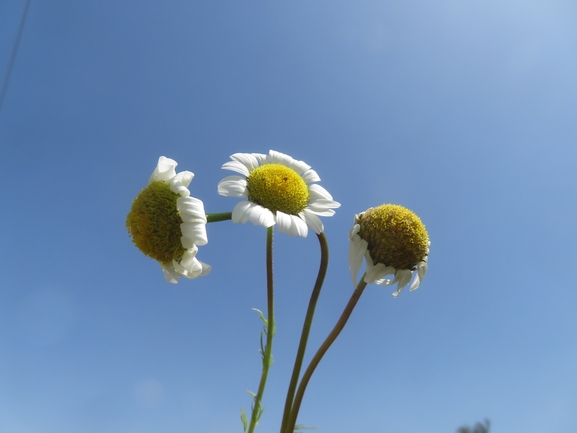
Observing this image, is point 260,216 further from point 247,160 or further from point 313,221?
point 247,160

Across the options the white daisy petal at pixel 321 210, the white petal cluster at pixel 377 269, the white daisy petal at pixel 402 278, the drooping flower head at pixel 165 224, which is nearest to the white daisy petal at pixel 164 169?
the drooping flower head at pixel 165 224

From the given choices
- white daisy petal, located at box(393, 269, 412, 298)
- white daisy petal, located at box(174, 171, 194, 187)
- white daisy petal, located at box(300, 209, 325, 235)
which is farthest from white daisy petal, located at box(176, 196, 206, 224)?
white daisy petal, located at box(393, 269, 412, 298)

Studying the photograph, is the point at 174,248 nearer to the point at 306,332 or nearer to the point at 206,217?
the point at 206,217

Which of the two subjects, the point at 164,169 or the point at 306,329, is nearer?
the point at 306,329

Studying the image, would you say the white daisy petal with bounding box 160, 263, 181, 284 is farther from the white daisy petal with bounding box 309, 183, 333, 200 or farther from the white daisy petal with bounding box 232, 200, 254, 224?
the white daisy petal with bounding box 309, 183, 333, 200

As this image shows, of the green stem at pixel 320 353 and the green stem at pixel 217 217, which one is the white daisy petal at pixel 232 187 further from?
the green stem at pixel 320 353

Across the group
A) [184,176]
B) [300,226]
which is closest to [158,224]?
[184,176]
